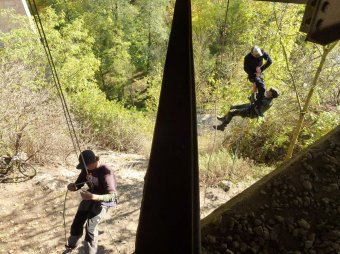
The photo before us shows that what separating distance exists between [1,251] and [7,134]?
4705 millimetres

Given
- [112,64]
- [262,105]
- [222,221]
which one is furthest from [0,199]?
[112,64]

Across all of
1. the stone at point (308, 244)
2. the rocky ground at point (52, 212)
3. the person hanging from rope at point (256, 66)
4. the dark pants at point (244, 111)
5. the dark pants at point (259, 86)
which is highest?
the stone at point (308, 244)

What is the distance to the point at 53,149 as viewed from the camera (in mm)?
11891

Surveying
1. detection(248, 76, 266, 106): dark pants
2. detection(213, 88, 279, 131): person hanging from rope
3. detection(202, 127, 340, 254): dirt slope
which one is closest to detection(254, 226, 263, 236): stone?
detection(202, 127, 340, 254): dirt slope

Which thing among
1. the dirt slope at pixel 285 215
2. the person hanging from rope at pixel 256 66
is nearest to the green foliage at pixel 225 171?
the person hanging from rope at pixel 256 66

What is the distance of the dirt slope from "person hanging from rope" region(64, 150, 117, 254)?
2828 mm

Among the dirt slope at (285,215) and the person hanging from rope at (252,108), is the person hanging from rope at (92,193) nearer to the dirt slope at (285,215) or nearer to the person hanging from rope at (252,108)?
the dirt slope at (285,215)

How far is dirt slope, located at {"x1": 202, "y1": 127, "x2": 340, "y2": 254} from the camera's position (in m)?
2.40

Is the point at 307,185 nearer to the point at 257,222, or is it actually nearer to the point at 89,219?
the point at 257,222

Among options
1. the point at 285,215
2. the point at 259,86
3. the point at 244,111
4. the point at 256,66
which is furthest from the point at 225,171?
the point at 285,215

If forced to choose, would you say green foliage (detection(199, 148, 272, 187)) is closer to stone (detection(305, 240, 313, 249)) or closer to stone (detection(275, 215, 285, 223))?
stone (detection(275, 215, 285, 223))

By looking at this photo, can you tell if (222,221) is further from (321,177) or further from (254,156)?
(254,156)

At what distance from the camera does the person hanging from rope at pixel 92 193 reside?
16.3 ft

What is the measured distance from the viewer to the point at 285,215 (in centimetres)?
258
